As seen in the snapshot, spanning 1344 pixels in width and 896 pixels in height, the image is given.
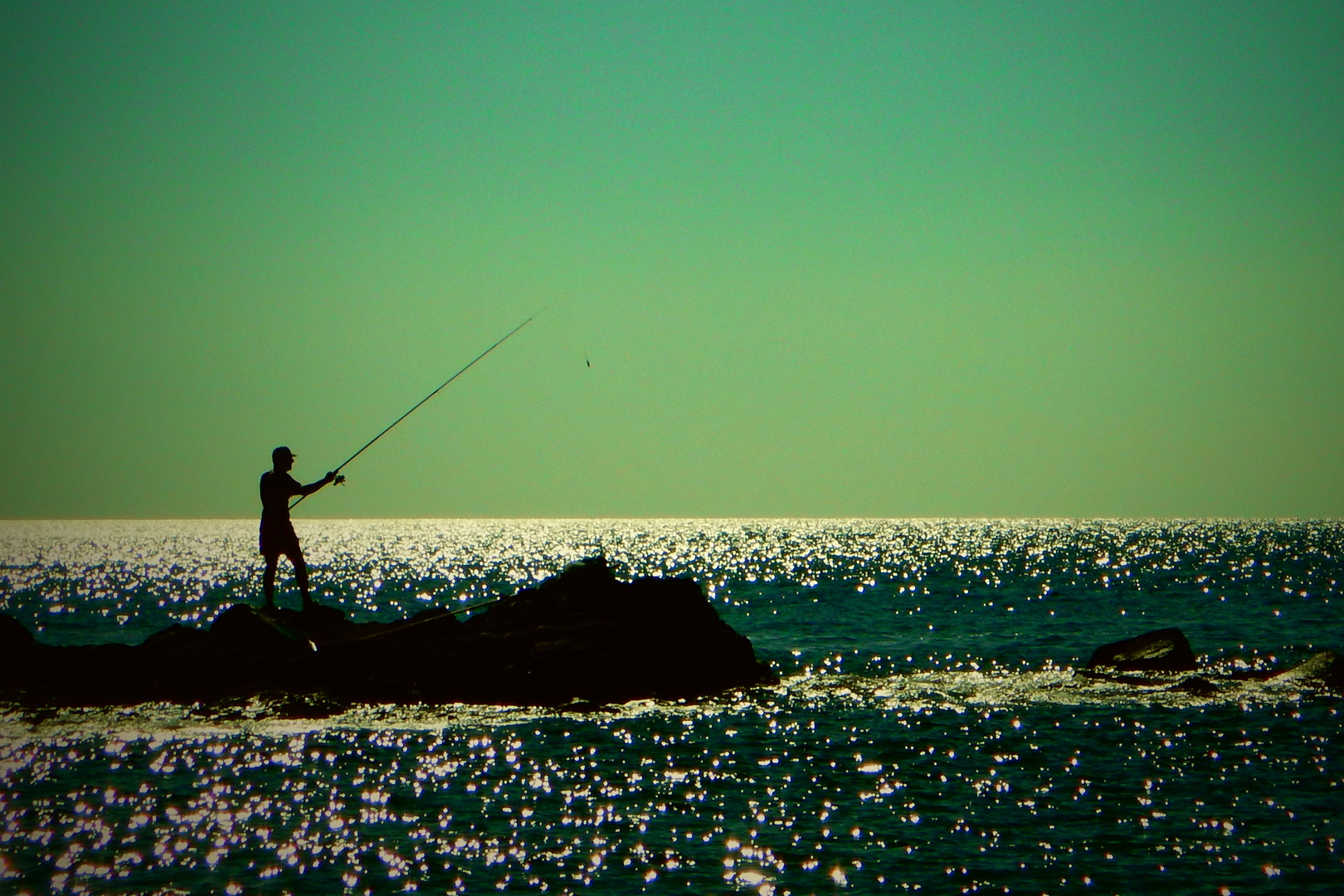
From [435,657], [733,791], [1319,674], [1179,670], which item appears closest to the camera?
[733,791]

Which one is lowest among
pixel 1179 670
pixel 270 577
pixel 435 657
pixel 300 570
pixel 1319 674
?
pixel 1179 670

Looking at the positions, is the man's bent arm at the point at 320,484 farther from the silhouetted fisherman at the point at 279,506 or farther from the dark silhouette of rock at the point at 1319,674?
the dark silhouette of rock at the point at 1319,674

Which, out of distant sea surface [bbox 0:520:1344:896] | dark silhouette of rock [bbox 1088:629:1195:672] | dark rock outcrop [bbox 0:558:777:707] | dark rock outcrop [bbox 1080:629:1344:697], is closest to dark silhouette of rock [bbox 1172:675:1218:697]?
dark rock outcrop [bbox 1080:629:1344:697]

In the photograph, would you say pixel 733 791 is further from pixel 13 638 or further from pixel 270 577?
pixel 13 638

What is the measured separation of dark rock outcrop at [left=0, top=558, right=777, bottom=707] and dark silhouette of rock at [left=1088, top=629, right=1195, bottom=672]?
10.1 meters

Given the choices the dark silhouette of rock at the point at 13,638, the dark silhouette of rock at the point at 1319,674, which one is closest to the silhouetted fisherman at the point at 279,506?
the dark silhouette of rock at the point at 13,638

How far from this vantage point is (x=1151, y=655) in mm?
26359

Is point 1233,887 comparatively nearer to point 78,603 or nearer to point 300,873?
point 300,873

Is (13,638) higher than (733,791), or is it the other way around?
(13,638)

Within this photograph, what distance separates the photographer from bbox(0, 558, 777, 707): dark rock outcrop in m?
21.1

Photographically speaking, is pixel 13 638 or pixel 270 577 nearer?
pixel 270 577

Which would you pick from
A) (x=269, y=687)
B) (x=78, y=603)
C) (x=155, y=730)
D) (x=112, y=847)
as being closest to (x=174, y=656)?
(x=269, y=687)

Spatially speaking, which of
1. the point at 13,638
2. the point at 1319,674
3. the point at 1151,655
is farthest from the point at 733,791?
the point at 13,638

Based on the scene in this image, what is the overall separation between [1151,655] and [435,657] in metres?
17.8
